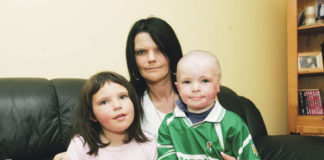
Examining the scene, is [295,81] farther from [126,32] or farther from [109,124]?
[109,124]

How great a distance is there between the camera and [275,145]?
4.87 ft

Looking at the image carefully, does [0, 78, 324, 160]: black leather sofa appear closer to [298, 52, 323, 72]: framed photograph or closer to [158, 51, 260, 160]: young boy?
[158, 51, 260, 160]: young boy

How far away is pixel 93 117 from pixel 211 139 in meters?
0.59

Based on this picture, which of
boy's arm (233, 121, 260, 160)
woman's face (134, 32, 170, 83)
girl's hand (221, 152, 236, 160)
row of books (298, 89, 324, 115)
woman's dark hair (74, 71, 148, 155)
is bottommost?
row of books (298, 89, 324, 115)

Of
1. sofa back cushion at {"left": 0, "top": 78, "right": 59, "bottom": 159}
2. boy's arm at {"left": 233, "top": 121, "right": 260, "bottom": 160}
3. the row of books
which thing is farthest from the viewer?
the row of books

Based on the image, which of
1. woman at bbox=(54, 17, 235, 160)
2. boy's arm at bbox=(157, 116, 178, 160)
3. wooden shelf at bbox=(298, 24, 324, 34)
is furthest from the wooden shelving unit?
boy's arm at bbox=(157, 116, 178, 160)

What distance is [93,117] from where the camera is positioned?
121 cm

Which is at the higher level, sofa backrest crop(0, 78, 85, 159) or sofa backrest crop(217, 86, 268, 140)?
sofa backrest crop(0, 78, 85, 159)

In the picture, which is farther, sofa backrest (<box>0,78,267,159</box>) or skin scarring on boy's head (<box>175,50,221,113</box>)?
sofa backrest (<box>0,78,267,159</box>)

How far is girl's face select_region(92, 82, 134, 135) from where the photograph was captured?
1.09 meters

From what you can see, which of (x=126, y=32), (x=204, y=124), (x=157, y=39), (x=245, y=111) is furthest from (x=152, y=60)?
(x=245, y=111)

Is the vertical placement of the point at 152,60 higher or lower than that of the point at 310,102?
higher

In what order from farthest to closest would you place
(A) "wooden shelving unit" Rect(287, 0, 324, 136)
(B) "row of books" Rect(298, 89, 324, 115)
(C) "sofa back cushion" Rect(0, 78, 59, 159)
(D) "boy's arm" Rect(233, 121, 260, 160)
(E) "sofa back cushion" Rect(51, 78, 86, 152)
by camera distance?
(B) "row of books" Rect(298, 89, 324, 115) → (A) "wooden shelving unit" Rect(287, 0, 324, 136) → (E) "sofa back cushion" Rect(51, 78, 86, 152) → (C) "sofa back cushion" Rect(0, 78, 59, 159) → (D) "boy's arm" Rect(233, 121, 260, 160)

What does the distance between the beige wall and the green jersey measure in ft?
2.80
